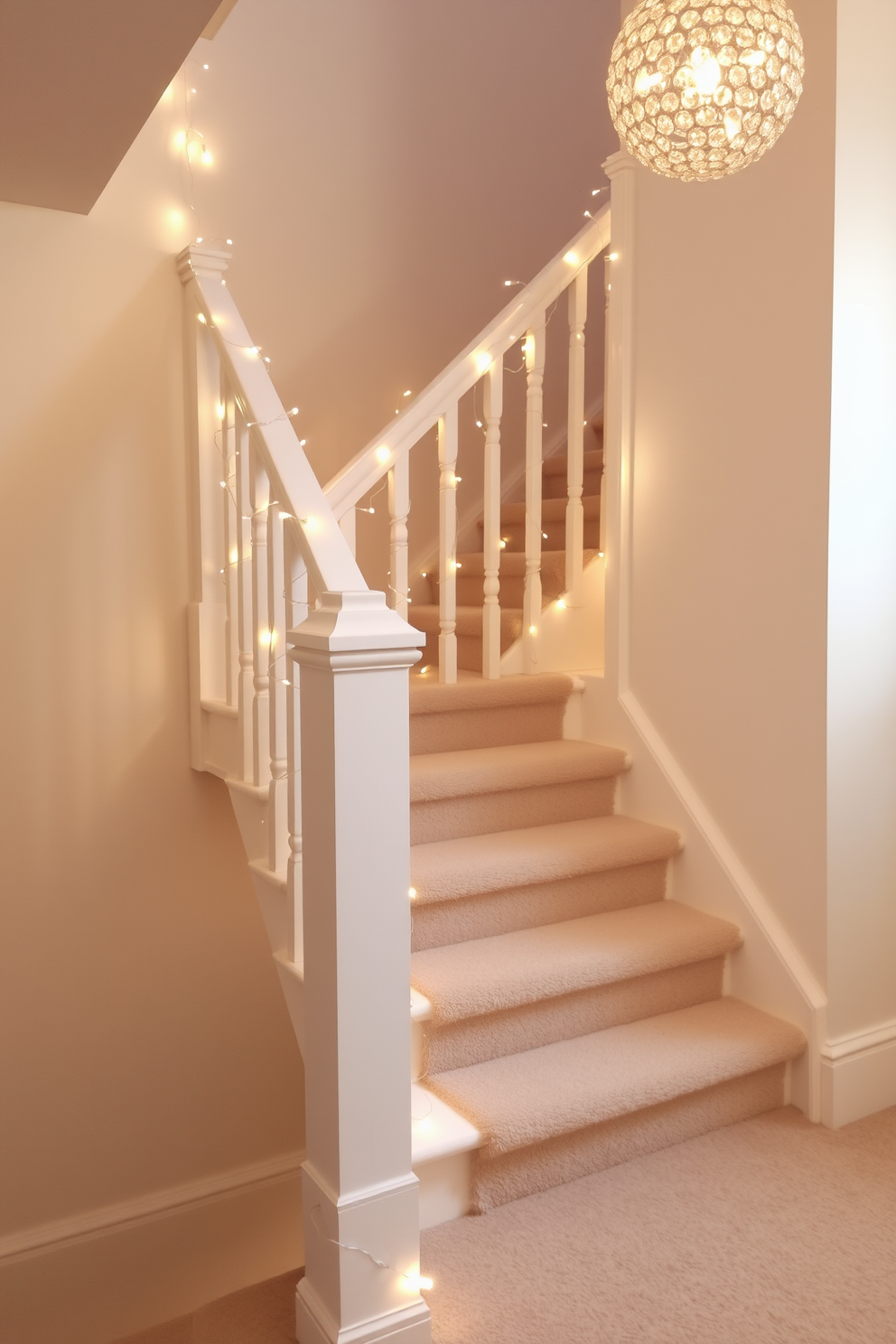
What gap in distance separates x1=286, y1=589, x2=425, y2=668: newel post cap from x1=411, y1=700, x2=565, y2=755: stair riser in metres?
1.17

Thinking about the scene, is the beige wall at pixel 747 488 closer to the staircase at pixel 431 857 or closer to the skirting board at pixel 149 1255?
the staircase at pixel 431 857

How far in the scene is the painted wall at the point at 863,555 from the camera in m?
2.18

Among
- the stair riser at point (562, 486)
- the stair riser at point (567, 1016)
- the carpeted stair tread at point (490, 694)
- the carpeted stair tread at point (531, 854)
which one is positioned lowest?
the stair riser at point (567, 1016)

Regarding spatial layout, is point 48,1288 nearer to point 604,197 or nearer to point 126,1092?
point 126,1092

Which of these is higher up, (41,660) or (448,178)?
(448,178)

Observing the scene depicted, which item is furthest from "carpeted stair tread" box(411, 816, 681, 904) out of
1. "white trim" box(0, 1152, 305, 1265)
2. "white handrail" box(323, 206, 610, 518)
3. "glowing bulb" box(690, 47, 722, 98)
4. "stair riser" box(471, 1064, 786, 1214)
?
"glowing bulb" box(690, 47, 722, 98)

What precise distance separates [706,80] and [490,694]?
157cm

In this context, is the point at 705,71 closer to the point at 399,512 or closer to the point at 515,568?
the point at 399,512

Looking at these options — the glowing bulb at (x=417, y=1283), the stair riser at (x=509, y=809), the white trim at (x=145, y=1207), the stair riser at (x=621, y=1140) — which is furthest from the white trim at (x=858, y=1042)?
the white trim at (x=145, y=1207)

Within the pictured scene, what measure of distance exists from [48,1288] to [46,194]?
2815mm

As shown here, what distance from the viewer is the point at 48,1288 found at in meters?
2.85

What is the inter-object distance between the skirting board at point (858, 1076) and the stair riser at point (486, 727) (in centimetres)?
113

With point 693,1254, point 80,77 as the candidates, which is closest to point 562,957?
point 693,1254

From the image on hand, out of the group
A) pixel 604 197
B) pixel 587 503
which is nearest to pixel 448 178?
pixel 604 197
